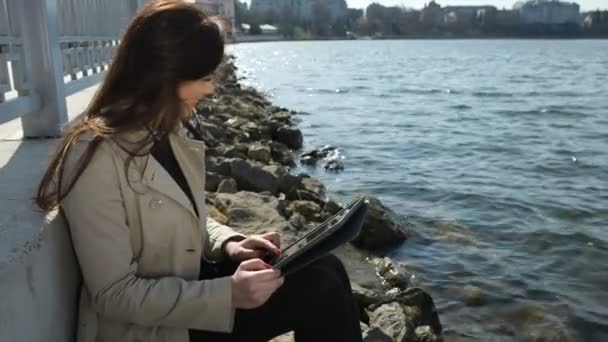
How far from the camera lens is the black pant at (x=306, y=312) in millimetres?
2104

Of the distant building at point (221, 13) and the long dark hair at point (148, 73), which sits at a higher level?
the distant building at point (221, 13)

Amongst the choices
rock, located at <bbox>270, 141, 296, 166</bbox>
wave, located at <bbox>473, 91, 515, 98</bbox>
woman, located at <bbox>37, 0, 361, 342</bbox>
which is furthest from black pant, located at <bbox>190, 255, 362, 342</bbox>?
wave, located at <bbox>473, 91, 515, 98</bbox>

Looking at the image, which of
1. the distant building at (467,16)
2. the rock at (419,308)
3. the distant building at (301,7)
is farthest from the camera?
the distant building at (301,7)

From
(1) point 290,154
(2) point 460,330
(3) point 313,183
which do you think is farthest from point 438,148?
(2) point 460,330

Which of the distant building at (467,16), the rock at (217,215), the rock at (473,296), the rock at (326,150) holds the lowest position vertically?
the rock at (326,150)

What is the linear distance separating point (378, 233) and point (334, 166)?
4.79 metres

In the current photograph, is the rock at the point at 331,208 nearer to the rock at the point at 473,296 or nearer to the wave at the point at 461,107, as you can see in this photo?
the rock at the point at 473,296

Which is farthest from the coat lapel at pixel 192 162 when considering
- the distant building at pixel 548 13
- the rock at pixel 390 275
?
the distant building at pixel 548 13

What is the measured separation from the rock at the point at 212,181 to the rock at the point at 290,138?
613 centimetres

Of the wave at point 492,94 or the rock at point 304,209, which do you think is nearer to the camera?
the rock at point 304,209

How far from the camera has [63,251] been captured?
1.94 metres

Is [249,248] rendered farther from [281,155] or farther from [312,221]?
[281,155]

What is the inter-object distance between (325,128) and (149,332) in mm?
14767

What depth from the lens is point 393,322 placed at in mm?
3963
